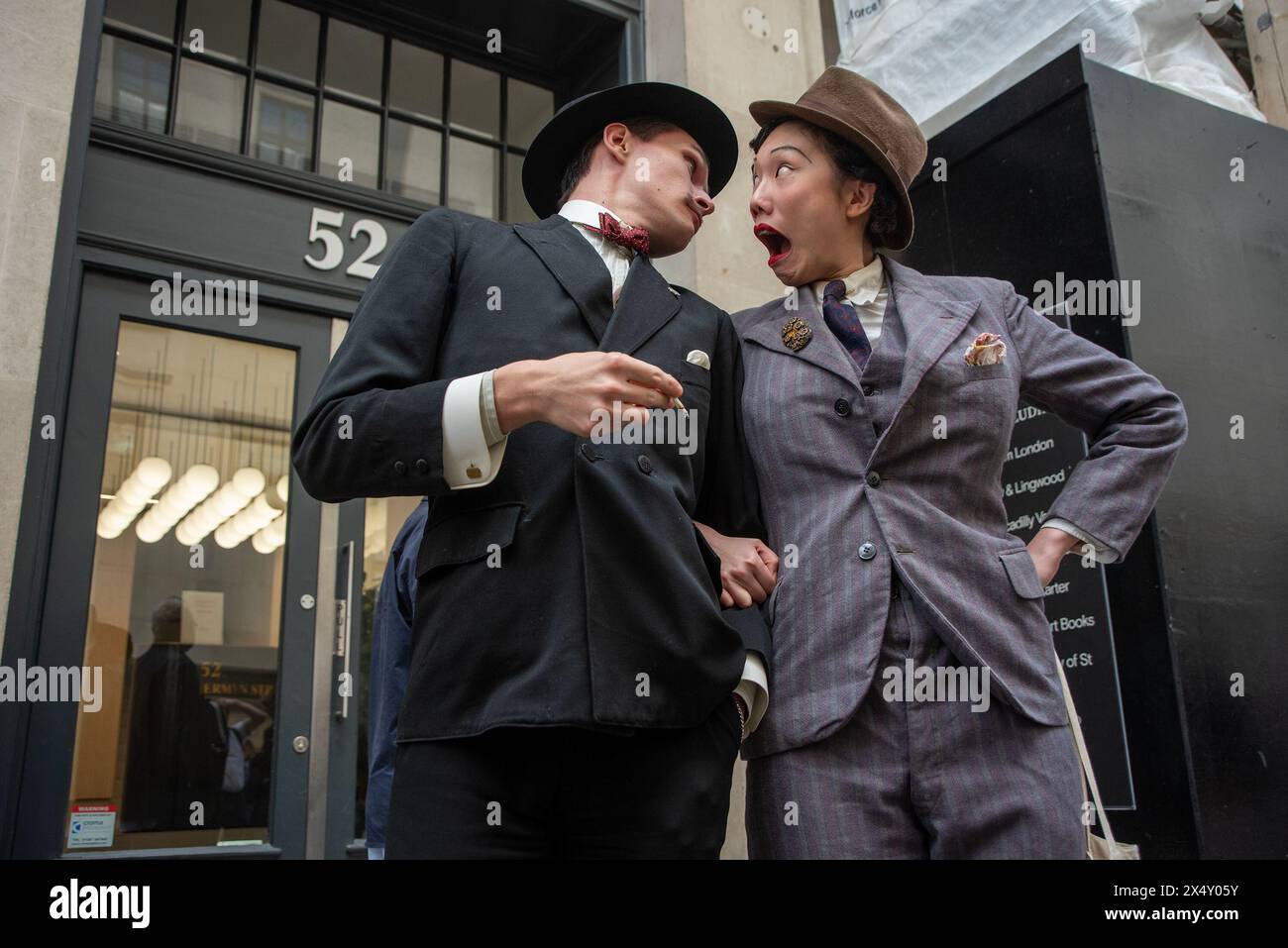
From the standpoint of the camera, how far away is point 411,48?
5984 millimetres

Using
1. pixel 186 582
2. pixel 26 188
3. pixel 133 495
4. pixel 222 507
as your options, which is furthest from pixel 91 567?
pixel 26 188

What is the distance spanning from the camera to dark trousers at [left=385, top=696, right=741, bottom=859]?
1702mm

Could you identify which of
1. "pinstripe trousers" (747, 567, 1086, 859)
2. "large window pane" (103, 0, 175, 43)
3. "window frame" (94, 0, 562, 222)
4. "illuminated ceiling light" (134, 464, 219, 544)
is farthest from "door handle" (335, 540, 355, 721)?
"pinstripe trousers" (747, 567, 1086, 859)

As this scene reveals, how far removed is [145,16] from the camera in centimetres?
529

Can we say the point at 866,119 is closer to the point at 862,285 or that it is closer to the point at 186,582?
the point at 862,285

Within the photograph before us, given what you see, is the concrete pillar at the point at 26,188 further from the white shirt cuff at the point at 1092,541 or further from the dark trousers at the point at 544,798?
the white shirt cuff at the point at 1092,541

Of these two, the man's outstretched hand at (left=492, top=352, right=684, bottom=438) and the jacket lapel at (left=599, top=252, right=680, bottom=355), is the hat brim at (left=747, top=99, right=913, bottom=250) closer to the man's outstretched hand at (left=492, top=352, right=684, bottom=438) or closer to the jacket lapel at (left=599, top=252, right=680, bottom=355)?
the jacket lapel at (left=599, top=252, right=680, bottom=355)

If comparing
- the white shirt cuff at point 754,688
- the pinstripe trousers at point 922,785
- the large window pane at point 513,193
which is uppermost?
the large window pane at point 513,193

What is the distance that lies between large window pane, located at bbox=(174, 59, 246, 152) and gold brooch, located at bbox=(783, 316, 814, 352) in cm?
387

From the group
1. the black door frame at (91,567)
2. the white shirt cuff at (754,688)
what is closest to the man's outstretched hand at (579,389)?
the white shirt cuff at (754,688)

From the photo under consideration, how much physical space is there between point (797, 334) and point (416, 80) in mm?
4259

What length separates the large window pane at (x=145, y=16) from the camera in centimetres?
521

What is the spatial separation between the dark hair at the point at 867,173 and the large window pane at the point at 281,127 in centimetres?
351

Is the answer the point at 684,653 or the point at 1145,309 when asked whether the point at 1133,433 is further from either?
the point at 1145,309
